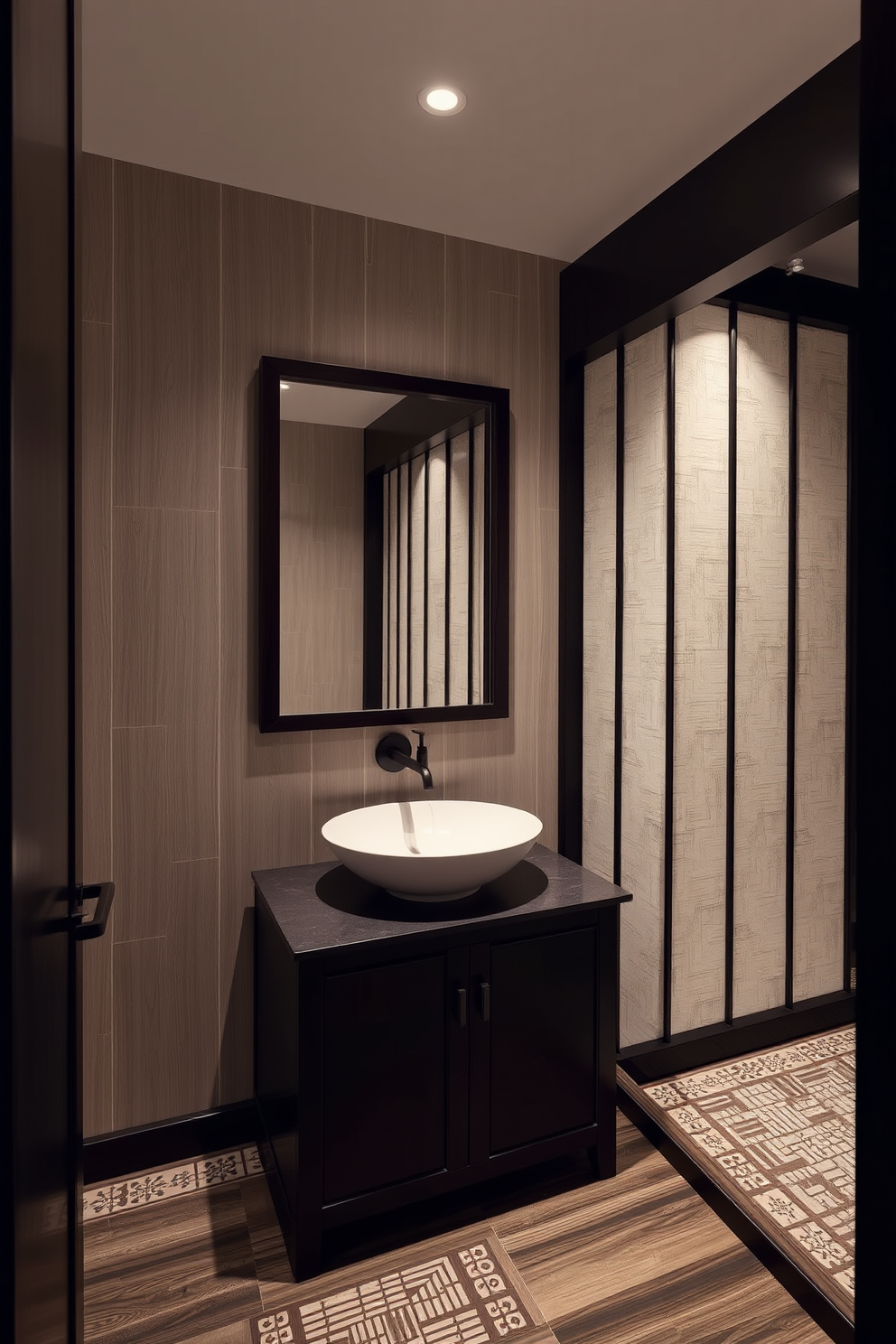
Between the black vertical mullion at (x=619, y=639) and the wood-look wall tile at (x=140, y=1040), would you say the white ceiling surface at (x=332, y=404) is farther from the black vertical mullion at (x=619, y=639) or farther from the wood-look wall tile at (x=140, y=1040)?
the wood-look wall tile at (x=140, y=1040)

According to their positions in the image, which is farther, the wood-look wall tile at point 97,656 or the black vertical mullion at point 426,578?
the black vertical mullion at point 426,578

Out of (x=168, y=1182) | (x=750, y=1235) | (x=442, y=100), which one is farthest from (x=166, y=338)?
(x=750, y=1235)

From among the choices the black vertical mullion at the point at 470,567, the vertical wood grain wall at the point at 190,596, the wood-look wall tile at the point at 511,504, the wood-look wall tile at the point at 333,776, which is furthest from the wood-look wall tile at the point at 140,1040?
the black vertical mullion at the point at 470,567

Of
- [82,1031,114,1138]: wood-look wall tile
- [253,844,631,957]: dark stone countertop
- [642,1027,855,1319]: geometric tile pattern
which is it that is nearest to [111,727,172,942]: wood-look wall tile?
[82,1031,114,1138]: wood-look wall tile

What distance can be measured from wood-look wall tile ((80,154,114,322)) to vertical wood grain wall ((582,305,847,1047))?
1.43 m

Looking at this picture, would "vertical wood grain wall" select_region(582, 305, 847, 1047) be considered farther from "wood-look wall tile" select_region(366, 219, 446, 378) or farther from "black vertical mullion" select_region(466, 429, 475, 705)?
"wood-look wall tile" select_region(366, 219, 446, 378)

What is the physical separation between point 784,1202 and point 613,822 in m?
1.04

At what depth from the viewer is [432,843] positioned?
2.21 meters

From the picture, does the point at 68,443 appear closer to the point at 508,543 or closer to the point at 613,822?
the point at 508,543

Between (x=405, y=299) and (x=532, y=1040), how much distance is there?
2.03 meters

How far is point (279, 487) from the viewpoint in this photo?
7.02ft

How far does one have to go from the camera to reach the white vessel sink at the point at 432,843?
1.80m

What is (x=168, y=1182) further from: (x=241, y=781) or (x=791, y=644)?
(x=791, y=644)

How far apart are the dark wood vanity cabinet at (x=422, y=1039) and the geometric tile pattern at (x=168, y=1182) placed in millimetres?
102
